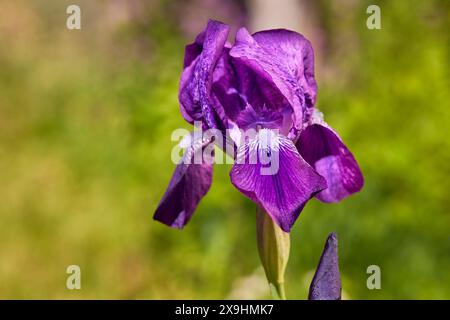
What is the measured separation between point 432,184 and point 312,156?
4.99 ft

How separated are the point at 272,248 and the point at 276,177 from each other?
17cm

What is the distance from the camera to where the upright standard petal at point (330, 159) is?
146 centimetres

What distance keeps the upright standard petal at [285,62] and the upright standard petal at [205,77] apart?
4cm

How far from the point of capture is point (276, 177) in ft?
4.26

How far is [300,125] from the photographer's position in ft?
4.48

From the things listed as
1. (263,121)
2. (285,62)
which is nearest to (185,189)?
(263,121)

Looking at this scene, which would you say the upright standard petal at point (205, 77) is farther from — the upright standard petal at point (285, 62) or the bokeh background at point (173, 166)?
the bokeh background at point (173, 166)

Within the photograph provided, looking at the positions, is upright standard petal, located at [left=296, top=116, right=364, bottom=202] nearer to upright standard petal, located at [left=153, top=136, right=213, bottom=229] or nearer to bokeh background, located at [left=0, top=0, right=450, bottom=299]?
upright standard petal, located at [left=153, top=136, right=213, bottom=229]

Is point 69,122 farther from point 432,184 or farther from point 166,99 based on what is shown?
point 432,184

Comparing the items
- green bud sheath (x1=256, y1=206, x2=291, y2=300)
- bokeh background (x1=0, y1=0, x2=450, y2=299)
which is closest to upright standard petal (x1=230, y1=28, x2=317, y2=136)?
green bud sheath (x1=256, y1=206, x2=291, y2=300)

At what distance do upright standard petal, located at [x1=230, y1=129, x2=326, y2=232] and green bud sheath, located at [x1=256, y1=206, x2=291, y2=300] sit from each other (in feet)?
0.35

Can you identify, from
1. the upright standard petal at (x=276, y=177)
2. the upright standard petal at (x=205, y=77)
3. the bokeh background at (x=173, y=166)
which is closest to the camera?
the upright standard petal at (x=276, y=177)

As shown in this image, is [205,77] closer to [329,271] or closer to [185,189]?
[185,189]

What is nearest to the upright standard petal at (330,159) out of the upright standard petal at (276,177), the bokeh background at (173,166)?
the upright standard petal at (276,177)
